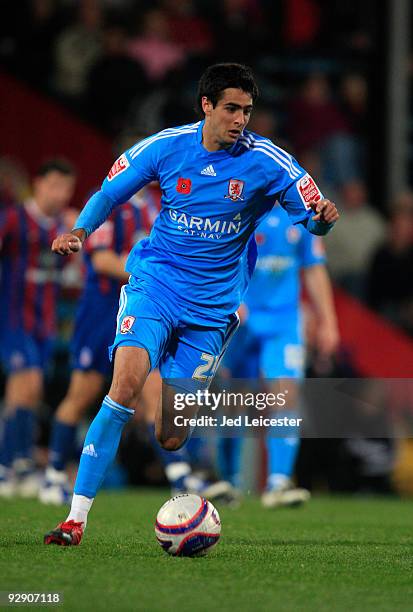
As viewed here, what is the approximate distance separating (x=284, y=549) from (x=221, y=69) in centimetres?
240

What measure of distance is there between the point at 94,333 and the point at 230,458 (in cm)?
203

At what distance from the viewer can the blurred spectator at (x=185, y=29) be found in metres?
14.9

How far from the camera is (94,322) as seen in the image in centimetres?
988

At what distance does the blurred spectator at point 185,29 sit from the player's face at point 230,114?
853 centimetres

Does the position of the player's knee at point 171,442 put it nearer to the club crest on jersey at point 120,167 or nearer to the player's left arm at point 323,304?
the club crest on jersey at point 120,167

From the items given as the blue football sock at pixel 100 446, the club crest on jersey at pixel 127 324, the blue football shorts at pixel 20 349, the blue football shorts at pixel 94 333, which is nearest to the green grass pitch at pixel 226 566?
the blue football sock at pixel 100 446

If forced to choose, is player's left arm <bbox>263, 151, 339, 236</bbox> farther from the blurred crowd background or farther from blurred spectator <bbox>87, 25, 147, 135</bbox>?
blurred spectator <bbox>87, 25, 147, 135</bbox>

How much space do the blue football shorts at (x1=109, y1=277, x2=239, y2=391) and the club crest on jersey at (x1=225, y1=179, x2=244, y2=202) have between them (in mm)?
581

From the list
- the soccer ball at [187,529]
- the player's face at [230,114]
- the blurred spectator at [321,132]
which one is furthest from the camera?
the blurred spectator at [321,132]

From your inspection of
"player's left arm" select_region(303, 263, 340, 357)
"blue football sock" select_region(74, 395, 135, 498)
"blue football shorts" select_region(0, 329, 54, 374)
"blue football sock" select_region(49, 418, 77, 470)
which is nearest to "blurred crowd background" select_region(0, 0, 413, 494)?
"blue football shorts" select_region(0, 329, 54, 374)

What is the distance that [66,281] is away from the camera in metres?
12.6

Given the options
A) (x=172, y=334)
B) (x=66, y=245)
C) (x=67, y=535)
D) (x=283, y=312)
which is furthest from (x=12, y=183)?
(x=67, y=535)

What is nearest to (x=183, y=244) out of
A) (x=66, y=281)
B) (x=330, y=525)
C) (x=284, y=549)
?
(x=284, y=549)

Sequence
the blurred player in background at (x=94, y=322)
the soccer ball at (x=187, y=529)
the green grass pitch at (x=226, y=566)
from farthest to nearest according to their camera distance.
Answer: the blurred player in background at (x=94, y=322), the soccer ball at (x=187, y=529), the green grass pitch at (x=226, y=566)
